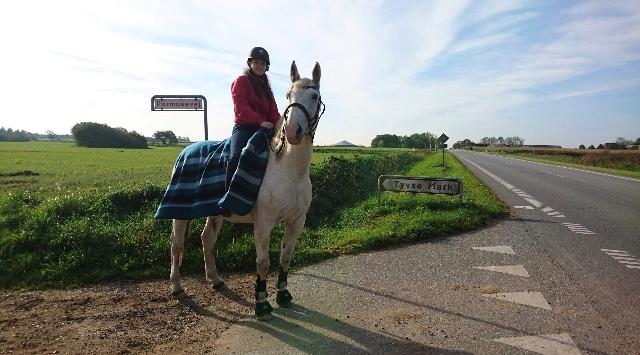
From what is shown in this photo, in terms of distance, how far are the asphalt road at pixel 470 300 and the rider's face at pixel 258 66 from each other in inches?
112

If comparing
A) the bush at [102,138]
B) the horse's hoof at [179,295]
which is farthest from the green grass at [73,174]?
the bush at [102,138]

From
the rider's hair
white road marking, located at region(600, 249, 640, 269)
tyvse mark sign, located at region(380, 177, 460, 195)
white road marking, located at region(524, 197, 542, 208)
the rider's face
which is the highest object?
the rider's face

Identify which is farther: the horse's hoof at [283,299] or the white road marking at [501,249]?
the white road marking at [501,249]

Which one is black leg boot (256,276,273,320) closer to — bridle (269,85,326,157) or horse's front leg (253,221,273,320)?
horse's front leg (253,221,273,320)

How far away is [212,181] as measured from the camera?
505 centimetres

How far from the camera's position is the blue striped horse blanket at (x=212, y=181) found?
4574 millimetres

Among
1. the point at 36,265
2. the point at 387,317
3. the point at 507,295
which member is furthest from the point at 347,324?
the point at 36,265

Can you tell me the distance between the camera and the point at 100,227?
718 cm

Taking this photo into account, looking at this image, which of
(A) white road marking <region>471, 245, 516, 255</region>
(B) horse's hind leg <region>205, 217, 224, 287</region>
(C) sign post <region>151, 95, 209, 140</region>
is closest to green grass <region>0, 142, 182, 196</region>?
(C) sign post <region>151, 95, 209, 140</region>

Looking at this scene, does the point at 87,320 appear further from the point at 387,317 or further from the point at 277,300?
the point at 387,317

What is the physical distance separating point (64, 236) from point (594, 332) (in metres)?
7.53

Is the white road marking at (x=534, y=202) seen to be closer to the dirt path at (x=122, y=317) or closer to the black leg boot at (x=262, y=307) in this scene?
the dirt path at (x=122, y=317)

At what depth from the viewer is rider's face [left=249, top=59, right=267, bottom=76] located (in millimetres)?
4762

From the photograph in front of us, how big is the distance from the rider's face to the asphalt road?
2.84 meters
